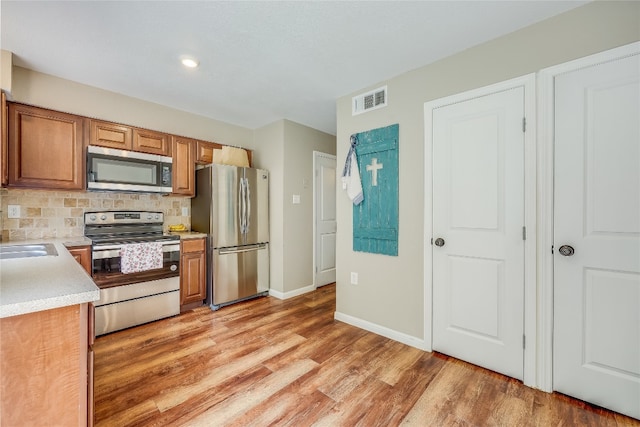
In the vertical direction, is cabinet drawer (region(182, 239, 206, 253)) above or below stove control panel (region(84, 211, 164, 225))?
below

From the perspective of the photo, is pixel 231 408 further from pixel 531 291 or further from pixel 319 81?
pixel 319 81

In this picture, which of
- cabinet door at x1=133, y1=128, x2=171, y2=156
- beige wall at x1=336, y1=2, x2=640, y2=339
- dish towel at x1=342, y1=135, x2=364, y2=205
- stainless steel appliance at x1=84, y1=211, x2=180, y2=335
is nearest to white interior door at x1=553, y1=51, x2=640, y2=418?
beige wall at x1=336, y1=2, x2=640, y2=339

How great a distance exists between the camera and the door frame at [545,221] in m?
1.76

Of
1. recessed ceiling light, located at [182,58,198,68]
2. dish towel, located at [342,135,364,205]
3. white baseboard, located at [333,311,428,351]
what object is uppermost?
recessed ceiling light, located at [182,58,198,68]

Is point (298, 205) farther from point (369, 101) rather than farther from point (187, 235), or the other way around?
point (369, 101)

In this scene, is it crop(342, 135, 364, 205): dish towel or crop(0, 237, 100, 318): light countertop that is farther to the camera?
crop(342, 135, 364, 205): dish towel

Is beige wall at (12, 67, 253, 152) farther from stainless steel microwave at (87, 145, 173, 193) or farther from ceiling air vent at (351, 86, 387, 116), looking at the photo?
ceiling air vent at (351, 86, 387, 116)

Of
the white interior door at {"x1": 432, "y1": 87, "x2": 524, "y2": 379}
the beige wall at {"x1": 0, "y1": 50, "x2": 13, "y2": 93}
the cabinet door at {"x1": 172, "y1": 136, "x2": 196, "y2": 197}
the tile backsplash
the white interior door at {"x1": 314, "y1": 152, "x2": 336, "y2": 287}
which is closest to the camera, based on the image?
the white interior door at {"x1": 432, "y1": 87, "x2": 524, "y2": 379}

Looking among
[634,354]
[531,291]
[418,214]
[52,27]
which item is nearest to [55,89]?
[52,27]

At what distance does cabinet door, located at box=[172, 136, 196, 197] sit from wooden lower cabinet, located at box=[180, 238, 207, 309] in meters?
0.63

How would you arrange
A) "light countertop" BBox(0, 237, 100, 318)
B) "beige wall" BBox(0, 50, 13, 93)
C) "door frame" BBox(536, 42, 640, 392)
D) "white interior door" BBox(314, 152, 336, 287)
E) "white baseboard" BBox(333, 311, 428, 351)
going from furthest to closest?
"white interior door" BBox(314, 152, 336, 287) → "white baseboard" BBox(333, 311, 428, 351) → "beige wall" BBox(0, 50, 13, 93) → "door frame" BBox(536, 42, 640, 392) → "light countertop" BBox(0, 237, 100, 318)

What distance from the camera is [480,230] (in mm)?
2043

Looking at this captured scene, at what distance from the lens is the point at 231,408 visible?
1.62m

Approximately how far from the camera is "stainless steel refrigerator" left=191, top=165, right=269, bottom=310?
129 inches
